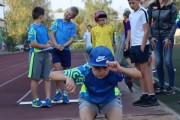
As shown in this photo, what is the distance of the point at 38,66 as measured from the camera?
8156 millimetres

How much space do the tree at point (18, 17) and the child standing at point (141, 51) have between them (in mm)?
65250

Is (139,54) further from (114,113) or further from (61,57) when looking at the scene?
(114,113)

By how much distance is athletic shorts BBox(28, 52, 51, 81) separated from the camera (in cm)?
815

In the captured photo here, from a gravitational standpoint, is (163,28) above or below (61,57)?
above

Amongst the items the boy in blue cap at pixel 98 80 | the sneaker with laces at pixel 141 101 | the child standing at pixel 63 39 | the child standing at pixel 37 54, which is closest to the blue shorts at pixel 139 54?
the sneaker with laces at pixel 141 101

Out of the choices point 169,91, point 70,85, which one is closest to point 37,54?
point 169,91

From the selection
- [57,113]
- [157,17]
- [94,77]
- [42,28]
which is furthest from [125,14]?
[94,77]

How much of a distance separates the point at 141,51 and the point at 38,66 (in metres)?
2.00

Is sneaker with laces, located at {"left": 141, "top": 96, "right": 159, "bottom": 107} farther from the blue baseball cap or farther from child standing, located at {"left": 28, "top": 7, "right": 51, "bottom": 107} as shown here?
the blue baseball cap

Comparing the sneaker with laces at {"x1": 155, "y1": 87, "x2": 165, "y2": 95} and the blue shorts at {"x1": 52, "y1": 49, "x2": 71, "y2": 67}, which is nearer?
the blue shorts at {"x1": 52, "y1": 49, "x2": 71, "y2": 67}

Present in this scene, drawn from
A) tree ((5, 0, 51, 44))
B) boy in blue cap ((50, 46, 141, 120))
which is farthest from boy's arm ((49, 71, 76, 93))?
tree ((5, 0, 51, 44))

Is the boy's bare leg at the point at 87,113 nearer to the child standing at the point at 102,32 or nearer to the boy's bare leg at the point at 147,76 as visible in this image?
the boy's bare leg at the point at 147,76

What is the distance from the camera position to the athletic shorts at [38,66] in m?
8.15

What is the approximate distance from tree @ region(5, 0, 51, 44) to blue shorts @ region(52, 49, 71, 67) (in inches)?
2528
